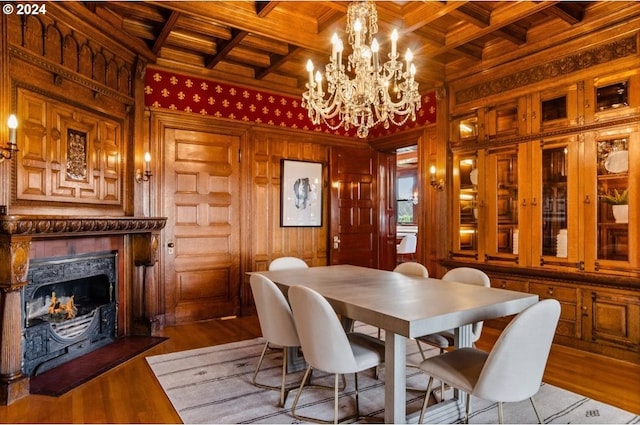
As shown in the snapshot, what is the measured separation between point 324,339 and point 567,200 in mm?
2955

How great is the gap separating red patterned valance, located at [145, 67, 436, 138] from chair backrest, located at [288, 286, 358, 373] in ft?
10.8

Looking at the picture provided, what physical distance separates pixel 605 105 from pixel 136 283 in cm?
491

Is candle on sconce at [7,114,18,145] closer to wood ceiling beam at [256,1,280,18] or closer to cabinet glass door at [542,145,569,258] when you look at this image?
wood ceiling beam at [256,1,280,18]

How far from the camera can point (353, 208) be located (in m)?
5.92

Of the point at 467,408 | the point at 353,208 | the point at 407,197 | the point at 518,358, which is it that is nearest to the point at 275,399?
the point at 467,408

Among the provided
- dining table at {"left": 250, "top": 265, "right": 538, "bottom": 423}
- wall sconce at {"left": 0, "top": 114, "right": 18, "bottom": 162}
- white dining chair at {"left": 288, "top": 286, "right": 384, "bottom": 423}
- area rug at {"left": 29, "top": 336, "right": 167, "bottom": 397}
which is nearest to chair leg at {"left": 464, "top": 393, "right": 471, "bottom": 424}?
dining table at {"left": 250, "top": 265, "right": 538, "bottom": 423}

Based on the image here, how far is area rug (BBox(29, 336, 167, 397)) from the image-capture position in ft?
9.34

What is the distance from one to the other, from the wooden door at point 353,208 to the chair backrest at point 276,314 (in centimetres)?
306

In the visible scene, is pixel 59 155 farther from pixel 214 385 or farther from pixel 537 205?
pixel 537 205

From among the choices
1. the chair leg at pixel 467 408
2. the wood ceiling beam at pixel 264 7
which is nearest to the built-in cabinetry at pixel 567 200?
the chair leg at pixel 467 408

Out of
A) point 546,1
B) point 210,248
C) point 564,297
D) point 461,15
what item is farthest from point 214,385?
point 546,1

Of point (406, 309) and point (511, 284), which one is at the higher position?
point (406, 309)

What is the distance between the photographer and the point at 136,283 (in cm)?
415

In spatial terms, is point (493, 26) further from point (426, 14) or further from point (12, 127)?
point (12, 127)
